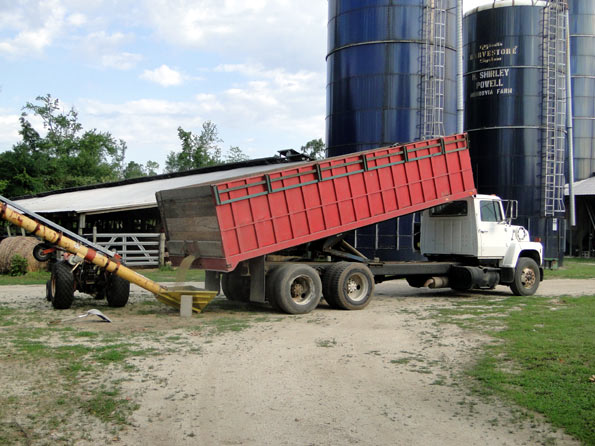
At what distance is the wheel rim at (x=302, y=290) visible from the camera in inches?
533

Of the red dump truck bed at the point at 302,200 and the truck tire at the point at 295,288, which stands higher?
the red dump truck bed at the point at 302,200

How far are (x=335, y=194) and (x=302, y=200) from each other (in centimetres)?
91

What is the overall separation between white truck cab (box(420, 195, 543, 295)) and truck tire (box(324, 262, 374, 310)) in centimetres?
351

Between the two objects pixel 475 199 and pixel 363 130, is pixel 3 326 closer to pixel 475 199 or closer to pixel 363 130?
pixel 475 199

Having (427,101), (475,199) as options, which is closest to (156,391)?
(475,199)

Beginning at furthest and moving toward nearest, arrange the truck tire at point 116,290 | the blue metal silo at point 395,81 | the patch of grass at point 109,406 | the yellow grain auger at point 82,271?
the blue metal silo at point 395,81 → the truck tire at point 116,290 → the yellow grain auger at point 82,271 → the patch of grass at point 109,406

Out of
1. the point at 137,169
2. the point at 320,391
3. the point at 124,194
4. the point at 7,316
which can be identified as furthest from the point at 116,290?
the point at 137,169

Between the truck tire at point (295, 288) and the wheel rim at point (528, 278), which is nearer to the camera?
the truck tire at point (295, 288)

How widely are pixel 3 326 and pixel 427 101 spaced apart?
18226 mm

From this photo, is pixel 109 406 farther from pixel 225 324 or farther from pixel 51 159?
pixel 51 159

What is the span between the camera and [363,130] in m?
25.1

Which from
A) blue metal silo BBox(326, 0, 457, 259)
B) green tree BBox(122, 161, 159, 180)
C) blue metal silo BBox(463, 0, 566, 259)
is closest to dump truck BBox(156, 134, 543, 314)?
blue metal silo BBox(326, 0, 457, 259)

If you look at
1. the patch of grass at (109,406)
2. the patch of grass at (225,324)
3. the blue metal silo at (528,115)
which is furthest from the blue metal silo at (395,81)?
the patch of grass at (109,406)

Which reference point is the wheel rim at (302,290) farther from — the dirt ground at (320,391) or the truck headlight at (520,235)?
the truck headlight at (520,235)
